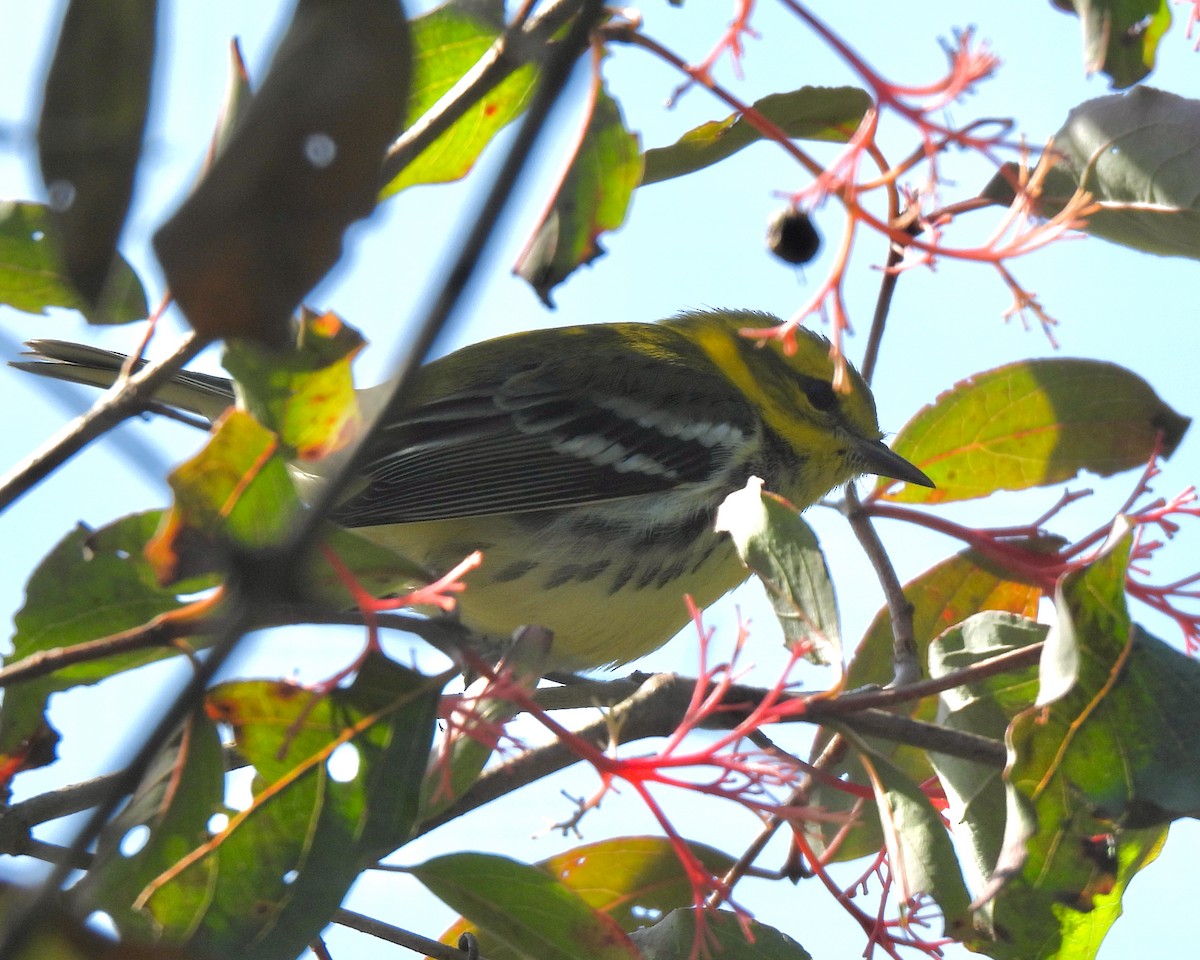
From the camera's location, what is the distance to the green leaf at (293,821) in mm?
1342

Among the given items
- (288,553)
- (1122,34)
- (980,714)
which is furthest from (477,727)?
(1122,34)

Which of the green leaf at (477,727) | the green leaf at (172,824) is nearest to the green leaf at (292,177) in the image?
the green leaf at (172,824)

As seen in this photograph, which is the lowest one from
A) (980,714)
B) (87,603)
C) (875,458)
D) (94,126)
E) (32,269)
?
(87,603)

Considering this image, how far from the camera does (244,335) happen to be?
2.55 feet

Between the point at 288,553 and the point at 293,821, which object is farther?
the point at 293,821

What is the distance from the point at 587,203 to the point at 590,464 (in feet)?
5.54

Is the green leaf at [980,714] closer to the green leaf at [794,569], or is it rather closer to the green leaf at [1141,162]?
the green leaf at [794,569]

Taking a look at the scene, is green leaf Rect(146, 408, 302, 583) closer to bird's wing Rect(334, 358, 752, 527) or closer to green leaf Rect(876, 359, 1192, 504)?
green leaf Rect(876, 359, 1192, 504)

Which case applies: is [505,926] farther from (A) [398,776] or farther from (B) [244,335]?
(B) [244,335]

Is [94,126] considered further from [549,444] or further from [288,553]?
[549,444]

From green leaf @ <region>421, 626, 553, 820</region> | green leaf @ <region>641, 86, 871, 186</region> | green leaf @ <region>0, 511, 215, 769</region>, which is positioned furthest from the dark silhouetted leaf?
green leaf @ <region>0, 511, 215, 769</region>

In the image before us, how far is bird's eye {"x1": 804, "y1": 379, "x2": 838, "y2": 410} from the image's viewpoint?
3846mm

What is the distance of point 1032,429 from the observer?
2.39 m

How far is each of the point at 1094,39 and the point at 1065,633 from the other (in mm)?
725
